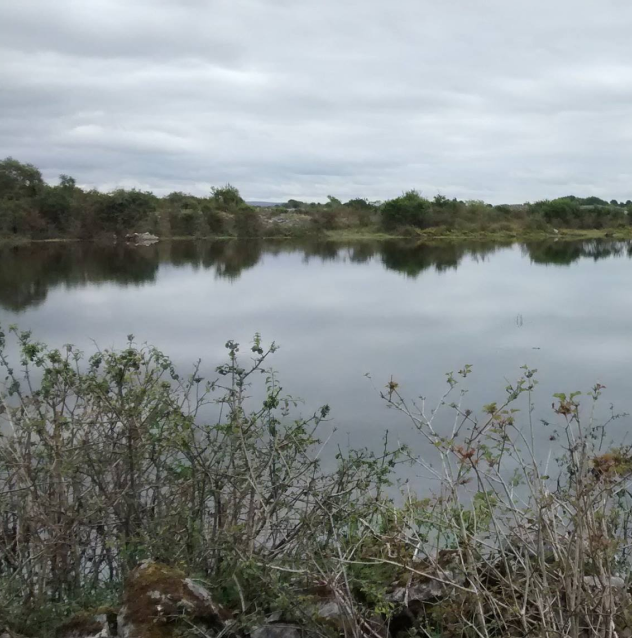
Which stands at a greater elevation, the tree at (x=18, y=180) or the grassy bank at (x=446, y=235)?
the tree at (x=18, y=180)

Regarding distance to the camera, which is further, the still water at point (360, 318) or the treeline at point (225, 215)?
the treeline at point (225, 215)

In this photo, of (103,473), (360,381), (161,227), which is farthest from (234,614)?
(161,227)

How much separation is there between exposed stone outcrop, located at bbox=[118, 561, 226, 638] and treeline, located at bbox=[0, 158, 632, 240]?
40.6 meters

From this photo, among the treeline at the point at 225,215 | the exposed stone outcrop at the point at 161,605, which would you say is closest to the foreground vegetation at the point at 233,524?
the exposed stone outcrop at the point at 161,605

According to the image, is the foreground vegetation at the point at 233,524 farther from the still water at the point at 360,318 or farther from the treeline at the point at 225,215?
the treeline at the point at 225,215

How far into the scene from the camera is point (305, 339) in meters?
13.5

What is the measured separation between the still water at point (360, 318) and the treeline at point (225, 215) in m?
10.0

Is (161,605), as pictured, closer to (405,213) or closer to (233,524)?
(233,524)

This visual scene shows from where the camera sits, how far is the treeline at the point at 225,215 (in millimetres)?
43344

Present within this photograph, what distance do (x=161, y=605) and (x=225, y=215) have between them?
53416mm

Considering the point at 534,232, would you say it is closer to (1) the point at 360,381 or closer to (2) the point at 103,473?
(1) the point at 360,381

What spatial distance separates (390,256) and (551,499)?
36.3 metres

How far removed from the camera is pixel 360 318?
1647 centimetres

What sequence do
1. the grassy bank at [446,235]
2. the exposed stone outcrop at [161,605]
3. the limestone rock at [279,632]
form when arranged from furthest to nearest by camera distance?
1. the grassy bank at [446,235]
2. the limestone rock at [279,632]
3. the exposed stone outcrop at [161,605]
